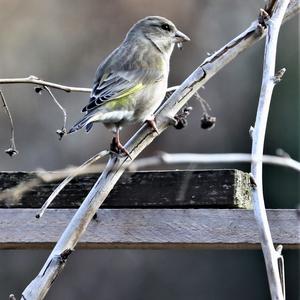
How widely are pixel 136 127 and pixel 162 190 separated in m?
6.60

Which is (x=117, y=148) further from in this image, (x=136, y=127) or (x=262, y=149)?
(x=136, y=127)

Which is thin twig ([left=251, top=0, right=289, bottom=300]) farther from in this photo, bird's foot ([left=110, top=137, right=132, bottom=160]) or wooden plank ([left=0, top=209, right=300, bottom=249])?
wooden plank ([left=0, top=209, right=300, bottom=249])

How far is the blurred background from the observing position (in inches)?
370

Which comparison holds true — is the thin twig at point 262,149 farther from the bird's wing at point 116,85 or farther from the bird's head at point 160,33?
the bird's head at point 160,33

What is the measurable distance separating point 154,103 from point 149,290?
17.5 feet

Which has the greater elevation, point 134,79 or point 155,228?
point 134,79

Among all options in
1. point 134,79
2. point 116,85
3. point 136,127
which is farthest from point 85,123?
point 136,127

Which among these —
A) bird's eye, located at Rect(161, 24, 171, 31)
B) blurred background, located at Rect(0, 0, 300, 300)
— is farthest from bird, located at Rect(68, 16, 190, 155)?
blurred background, located at Rect(0, 0, 300, 300)

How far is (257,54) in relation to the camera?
1082cm

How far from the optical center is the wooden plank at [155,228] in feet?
10.3

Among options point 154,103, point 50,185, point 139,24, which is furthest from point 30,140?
point 50,185

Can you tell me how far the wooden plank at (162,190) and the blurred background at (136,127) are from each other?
17.9 ft

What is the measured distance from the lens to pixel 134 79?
15.4 ft

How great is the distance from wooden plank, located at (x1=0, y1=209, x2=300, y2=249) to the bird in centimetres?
73
